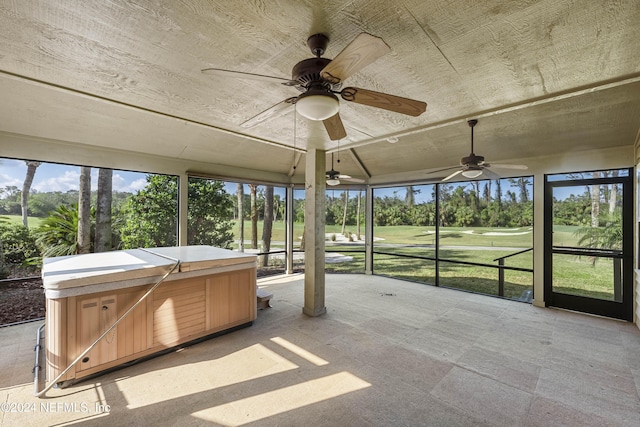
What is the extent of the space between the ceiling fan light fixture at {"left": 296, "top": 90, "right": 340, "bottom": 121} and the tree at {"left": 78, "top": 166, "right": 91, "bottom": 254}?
483 centimetres

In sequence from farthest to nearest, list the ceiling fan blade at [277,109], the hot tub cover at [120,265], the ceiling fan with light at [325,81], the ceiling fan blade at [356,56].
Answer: the hot tub cover at [120,265]
the ceiling fan blade at [277,109]
the ceiling fan with light at [325,81]
the ceiling fan blade at [356,56]

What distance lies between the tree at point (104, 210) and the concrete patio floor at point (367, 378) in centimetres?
162

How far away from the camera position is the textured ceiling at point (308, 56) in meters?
1.61

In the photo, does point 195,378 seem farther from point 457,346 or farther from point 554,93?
point 554,93

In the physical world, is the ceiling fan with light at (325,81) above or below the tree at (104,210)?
above

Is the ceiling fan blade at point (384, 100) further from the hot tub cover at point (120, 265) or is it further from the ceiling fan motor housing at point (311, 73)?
the hot tub cover at point (120, 265)

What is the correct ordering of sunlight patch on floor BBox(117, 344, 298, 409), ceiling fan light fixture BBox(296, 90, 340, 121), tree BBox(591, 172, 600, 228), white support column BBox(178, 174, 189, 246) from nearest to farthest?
ceiling fan light fixture BBox(296, 90, 340, 121) → sunlight patch on floor BBox(117, 344, 298, 409) → tree BBox(591, 172, 600, 228) → white support column BBox(178, 174, 189, 246)

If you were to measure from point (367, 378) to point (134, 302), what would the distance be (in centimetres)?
247

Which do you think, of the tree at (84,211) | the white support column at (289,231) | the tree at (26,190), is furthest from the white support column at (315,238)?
the tree at (26,190)

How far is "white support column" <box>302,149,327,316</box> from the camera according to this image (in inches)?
164

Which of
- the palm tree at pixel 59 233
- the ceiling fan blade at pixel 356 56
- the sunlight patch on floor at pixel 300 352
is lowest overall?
the sunlight patch on floor at pixel 300 352

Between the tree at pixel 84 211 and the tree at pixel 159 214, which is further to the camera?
the tree at pixel 159 214

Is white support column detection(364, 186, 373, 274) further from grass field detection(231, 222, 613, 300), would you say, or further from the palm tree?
the palm tree

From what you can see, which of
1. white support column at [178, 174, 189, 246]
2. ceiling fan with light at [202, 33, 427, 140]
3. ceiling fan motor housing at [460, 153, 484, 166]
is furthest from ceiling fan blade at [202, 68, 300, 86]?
white support column at [178, 174, 189, 246]
